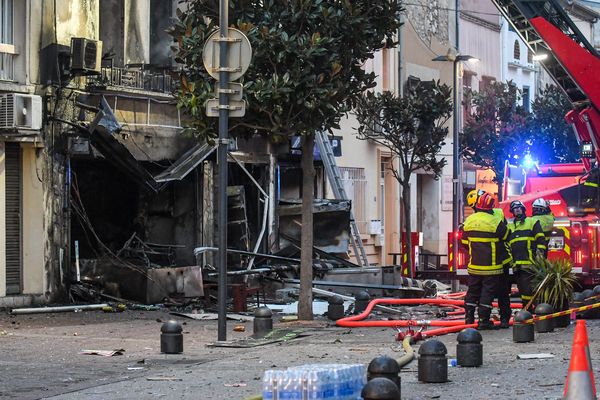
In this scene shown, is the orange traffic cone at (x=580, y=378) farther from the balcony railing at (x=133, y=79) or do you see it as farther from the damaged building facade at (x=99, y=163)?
the balcony railing at (x=133, y=79)

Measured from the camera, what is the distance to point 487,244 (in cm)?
1623

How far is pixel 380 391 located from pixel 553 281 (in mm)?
8735

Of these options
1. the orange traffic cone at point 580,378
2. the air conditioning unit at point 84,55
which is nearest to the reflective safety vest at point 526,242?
the air conditioning unit at point 84,55

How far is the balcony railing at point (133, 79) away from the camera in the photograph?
22.2m

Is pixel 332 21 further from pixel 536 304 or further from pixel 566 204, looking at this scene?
pixel 566 204

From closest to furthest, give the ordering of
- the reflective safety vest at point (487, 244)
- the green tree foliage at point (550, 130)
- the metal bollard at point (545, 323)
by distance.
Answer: the metal bollard at point (545, 323), the reflective safety vest at point (487, 244), the green tree foliage at point (550, 130)

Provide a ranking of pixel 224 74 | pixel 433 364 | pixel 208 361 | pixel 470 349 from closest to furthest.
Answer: pixel 433 364
pixel 470 349
pixel 208 361
pixel 224 74

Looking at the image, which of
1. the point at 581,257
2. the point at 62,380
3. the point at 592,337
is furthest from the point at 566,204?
the point at 62,380

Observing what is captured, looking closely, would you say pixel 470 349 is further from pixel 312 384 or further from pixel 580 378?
pixel 312 384

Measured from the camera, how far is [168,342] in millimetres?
13828

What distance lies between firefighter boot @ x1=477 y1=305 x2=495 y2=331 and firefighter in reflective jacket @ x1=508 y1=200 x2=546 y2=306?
86 cm

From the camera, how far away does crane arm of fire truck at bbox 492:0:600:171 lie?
20.3 m

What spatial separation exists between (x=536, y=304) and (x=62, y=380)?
23.1 feet

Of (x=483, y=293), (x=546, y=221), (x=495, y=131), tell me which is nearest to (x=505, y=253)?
(x=483, y=293)
